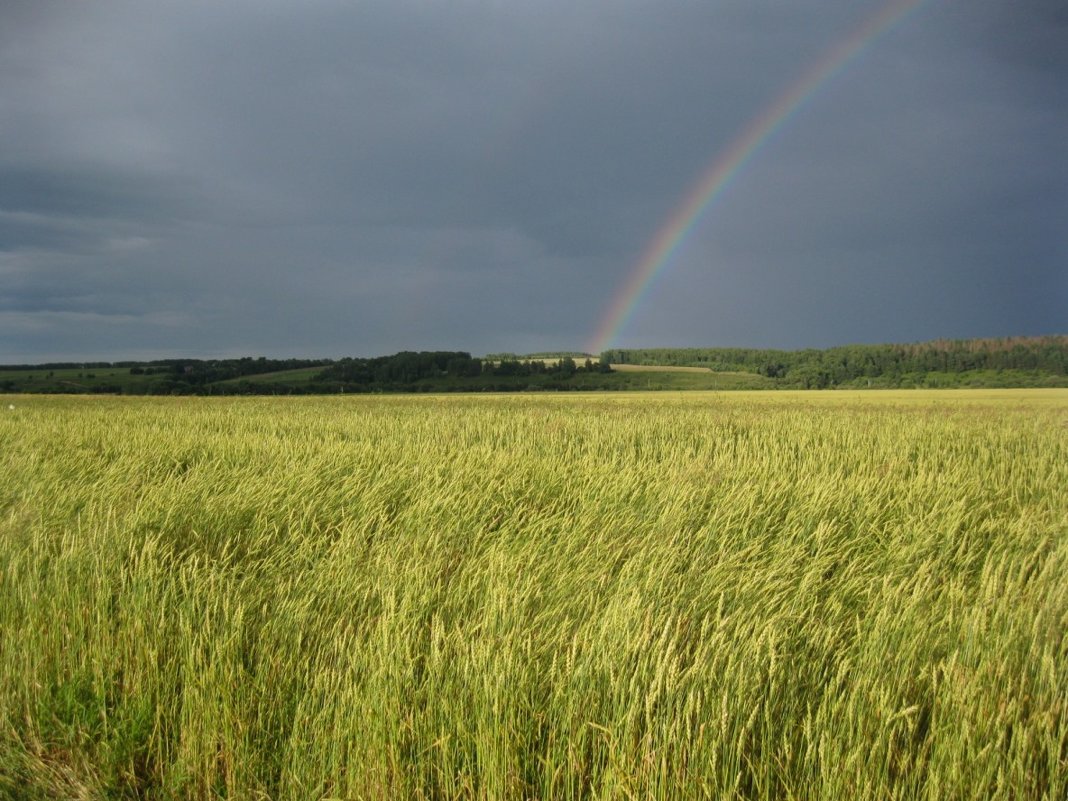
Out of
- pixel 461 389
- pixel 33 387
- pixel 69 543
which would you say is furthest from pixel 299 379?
pixel 69 543

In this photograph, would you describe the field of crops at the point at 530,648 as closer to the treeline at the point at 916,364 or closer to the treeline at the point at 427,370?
the treeline at the point at 427,370

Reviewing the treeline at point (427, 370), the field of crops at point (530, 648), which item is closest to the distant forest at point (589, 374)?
Result: the treeline at point (427, 370)

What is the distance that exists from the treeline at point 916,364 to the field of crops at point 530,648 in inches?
3124

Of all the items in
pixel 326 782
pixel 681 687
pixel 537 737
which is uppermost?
pixel 681 687

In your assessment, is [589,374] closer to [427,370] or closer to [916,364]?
[427,370]

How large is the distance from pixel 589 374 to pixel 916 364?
40.6m

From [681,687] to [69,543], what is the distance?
4.63 meters

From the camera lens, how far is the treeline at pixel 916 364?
80.8 meters

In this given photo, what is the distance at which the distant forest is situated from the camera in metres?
67.7

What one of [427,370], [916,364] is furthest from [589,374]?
[916,364]

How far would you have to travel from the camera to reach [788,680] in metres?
2.63

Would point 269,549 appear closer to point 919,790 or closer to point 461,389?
point 919,790

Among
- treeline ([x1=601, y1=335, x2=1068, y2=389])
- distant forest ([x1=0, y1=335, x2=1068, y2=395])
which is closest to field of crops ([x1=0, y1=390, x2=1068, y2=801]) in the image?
distant forest ([x1=0, y1=335, x2=1068, y2=395])

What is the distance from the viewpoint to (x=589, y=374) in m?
82.4
